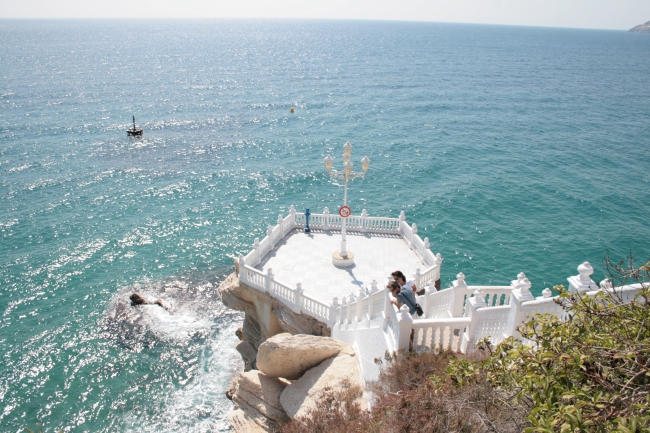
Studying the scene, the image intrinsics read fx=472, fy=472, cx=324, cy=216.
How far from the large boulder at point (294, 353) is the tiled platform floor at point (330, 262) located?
3500mm

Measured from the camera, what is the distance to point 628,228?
1300 inches

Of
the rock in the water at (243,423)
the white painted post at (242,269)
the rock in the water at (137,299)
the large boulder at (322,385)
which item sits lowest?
the rock in the water at (137,299)

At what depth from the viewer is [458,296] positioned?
556 inches

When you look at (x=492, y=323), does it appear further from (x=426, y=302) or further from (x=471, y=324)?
(x=426, y=302)

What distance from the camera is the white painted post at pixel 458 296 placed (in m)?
14.0

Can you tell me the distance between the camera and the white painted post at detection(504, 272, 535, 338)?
36.9 ft

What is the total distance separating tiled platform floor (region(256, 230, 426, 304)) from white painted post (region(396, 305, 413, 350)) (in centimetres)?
670

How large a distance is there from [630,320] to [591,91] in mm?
86065

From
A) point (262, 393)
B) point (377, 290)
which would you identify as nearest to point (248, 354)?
point (262, 393)

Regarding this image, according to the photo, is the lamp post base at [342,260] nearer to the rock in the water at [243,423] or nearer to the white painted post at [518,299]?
the rock in the water at [243,423]


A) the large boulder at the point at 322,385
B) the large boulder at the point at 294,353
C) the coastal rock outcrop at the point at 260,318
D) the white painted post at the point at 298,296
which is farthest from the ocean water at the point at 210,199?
the large boulder at the point at 322,385

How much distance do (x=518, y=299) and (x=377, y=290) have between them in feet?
21.2

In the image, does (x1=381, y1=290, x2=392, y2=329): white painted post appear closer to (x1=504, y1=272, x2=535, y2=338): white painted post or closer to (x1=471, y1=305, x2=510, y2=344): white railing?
(x1=471, y1=305, x2=510, y2=344): white railing

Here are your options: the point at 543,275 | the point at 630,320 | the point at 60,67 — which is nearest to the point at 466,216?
the point at 543,275
